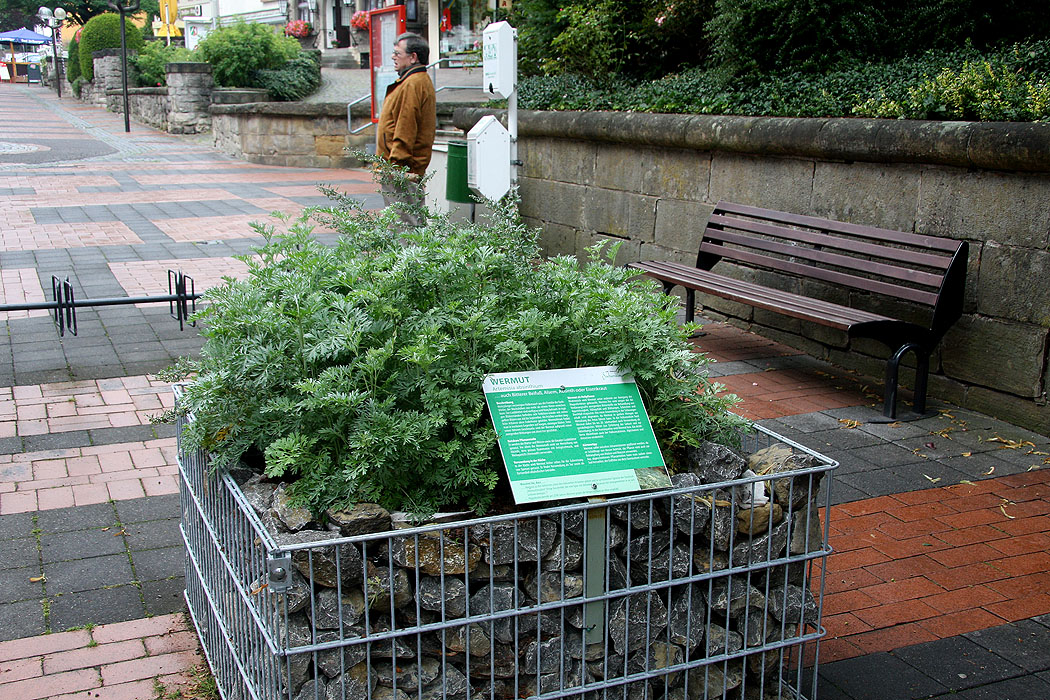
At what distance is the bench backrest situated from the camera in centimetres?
533

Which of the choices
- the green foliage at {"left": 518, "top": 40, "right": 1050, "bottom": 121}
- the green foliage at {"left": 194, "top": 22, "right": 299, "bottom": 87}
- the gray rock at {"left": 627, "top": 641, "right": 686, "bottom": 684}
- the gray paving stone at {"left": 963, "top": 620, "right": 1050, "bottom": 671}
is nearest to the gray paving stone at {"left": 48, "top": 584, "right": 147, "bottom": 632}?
the gray rock at {"left": 627, "top": 641, "right": 686, "bottom": 684}

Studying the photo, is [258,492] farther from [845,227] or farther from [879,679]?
[845,227]

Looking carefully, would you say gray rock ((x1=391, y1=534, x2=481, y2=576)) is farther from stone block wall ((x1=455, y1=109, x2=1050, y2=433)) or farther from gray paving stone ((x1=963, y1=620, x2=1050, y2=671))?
stone block wall ((x1=455, y1=109, x2=1050, y2=433))

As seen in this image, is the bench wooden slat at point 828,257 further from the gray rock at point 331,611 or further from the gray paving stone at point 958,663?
the gray rock at point 331,611

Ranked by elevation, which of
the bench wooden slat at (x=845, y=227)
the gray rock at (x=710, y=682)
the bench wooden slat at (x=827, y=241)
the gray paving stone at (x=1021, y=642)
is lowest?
the gray paving stone at (x=1021, y=642)

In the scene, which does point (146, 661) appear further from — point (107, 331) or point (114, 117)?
point (114, 117)

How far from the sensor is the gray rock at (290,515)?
7.22 ft

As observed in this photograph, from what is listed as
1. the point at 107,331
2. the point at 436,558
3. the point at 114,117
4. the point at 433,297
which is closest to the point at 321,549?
the point at 436,558

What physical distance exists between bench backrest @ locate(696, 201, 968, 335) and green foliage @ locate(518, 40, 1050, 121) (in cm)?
79

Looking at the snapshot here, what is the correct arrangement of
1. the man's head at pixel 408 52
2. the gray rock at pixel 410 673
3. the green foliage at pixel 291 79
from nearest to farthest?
the gray rock at pixel 410 673
the man's head at pixel 408 52
the green foliage at pixel 291 79

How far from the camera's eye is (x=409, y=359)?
2295 millimetres

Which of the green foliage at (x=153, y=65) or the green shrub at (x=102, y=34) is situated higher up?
the green shrub at (x=102, y=34)

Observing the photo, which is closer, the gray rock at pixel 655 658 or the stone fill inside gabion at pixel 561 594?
the stone fill inside gabion at pixel 561 594

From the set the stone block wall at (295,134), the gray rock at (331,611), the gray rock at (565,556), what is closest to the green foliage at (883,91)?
the gray rock at (565,556)
